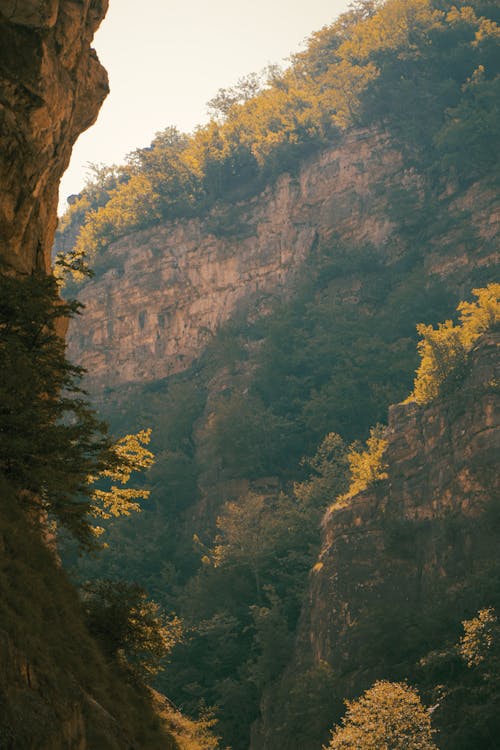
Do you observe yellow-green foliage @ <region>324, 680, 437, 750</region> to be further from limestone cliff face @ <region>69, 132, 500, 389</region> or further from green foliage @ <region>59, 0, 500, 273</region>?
green foliage @ <region>59, 0, 500, 273</region>

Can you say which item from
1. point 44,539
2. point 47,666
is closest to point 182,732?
point 44,539

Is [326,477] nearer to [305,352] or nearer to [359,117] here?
[305,352]

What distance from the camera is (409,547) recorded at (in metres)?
33.6

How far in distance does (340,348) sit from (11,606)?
47.6m

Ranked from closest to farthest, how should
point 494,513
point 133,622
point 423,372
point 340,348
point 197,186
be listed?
point 133,622 < point 494,513 < point 423,372 < point 340,348 < point 197,186

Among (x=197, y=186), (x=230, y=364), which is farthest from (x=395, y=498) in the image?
(x=197, y=186)

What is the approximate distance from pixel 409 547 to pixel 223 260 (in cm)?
3873

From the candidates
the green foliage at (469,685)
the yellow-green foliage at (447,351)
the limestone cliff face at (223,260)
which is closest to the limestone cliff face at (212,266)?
the limestone cliff face at (223,260)

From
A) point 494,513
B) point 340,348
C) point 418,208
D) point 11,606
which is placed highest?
point 418,208

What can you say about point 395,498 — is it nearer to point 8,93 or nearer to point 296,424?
point 296,424

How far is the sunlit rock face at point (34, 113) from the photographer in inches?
685

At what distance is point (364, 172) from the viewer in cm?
6594

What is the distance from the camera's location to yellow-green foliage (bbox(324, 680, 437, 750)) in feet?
76.5

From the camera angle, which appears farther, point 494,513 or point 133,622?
point 494,513
